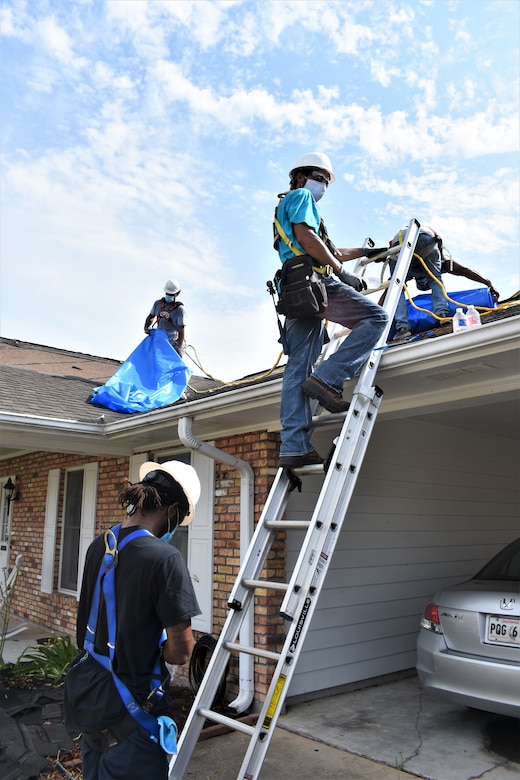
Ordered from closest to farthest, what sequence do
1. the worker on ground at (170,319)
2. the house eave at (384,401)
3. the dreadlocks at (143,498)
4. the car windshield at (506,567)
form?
the dreadlocks at (143,498) < the house eave at (384,401) < the car windshield at (506,567) < the worker on ground at (170,319)

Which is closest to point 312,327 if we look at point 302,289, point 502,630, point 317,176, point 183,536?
point 302,289

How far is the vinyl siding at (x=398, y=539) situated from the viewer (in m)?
5.43

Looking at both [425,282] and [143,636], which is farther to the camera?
[425,282]

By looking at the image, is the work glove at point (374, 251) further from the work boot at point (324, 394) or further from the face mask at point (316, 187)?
the work boot at point (324, 394)

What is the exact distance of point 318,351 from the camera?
12.5 feet

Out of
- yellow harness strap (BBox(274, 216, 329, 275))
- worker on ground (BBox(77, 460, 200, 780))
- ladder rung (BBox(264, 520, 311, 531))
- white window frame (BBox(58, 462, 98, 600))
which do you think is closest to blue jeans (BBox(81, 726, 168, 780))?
worker on ground (BBox(77, 460, 200, 780))

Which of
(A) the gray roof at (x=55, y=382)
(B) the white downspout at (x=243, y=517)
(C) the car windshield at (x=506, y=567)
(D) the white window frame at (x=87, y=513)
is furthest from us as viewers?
(D) the white window frame at (x=87, y=513)

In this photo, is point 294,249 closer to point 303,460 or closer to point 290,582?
point 303,460

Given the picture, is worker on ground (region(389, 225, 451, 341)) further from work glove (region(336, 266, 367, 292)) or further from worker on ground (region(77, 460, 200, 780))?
worker on ground (region(77, 460, 200, 780))

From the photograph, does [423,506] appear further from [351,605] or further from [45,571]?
[45,571]

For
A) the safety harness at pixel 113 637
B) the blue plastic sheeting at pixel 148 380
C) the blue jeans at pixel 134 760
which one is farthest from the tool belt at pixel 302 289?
the blue plastic sheeting at pixel 148 380

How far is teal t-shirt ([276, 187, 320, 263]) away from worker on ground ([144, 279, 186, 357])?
5010 mm

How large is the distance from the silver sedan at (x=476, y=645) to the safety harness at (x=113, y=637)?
7.99 feet

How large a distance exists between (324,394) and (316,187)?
1348mm
